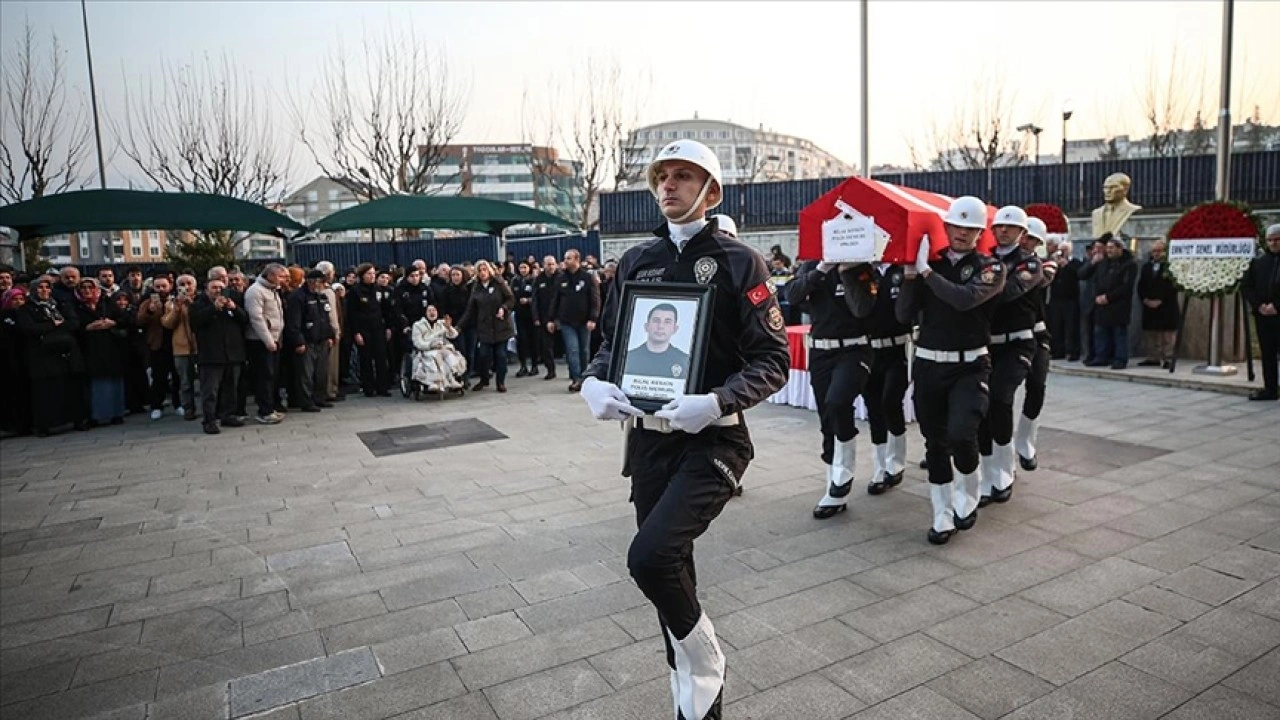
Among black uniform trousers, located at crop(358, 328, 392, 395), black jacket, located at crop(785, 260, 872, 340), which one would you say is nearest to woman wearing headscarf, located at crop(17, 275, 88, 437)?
black uniform trousers, located at crop(358, 328, 392, 395)

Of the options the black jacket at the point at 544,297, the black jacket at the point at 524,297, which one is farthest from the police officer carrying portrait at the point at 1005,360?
the black jacket at the point at 524,297

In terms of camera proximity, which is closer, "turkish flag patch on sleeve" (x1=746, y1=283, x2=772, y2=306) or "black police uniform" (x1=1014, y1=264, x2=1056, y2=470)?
"turkish flag patch on sleeve" (x1=746, y1=283, x2=772, y2=306)

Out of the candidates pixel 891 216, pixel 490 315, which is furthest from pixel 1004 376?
pixel 490 315

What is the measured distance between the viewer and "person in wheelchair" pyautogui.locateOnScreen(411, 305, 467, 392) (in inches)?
468

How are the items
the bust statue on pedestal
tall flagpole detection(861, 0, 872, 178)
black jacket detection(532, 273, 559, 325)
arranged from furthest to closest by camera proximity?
1. tall flagpole detection(861, 0, 872, 178)
2. black jacket detection(532, 273, 559, 325)
3. the bust statue on pedestal

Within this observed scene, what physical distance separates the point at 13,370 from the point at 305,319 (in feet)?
11.1

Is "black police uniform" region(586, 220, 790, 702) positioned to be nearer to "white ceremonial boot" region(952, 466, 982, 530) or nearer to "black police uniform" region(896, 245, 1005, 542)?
"black police uniform" region(896, 245, 1005, 542)

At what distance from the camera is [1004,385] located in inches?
233

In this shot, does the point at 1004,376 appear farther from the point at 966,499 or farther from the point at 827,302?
the point at 827,302

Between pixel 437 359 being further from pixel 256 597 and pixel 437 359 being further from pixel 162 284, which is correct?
pixel 256 597

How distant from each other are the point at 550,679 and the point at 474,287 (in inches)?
381

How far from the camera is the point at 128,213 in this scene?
494 inches

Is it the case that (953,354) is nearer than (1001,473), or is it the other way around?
(953,354)

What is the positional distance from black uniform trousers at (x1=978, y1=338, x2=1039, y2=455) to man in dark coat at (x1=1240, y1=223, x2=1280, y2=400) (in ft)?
18.6
